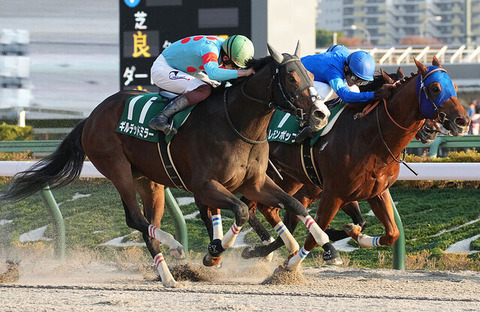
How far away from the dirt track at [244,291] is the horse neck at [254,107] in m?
0.96

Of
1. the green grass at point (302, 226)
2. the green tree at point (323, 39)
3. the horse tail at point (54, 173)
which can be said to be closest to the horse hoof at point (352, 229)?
the green grass at point (302, 226)

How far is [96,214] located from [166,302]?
140 inches

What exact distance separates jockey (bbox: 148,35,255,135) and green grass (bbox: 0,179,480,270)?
1.93 m

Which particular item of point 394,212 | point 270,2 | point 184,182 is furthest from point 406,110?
point 270,2

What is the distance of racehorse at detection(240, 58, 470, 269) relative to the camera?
5.27m

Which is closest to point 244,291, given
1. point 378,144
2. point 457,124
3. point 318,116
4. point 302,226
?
point 318,116

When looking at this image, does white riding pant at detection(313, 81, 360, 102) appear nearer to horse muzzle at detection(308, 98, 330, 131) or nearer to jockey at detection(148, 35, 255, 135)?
jockey at detection(148, 35, 255, 135)

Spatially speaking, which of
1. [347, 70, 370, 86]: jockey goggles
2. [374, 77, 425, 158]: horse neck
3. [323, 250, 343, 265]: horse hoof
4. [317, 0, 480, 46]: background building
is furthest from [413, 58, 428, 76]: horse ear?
[317, 0, 480, 46]: background building

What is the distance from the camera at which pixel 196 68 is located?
222 inches

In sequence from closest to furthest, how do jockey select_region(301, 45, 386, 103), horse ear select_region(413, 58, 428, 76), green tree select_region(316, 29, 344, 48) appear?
horse ear select_region(413, 58, 428, 76) → jockey select_region(301, 45, 386, 103) → green tree select_region(316, 29, 344, 48)

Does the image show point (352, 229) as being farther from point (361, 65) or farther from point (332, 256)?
→ point (361, 65)

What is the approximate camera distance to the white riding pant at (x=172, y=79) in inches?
219

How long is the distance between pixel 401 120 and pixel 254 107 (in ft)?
3.27

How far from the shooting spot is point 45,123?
579 inches
